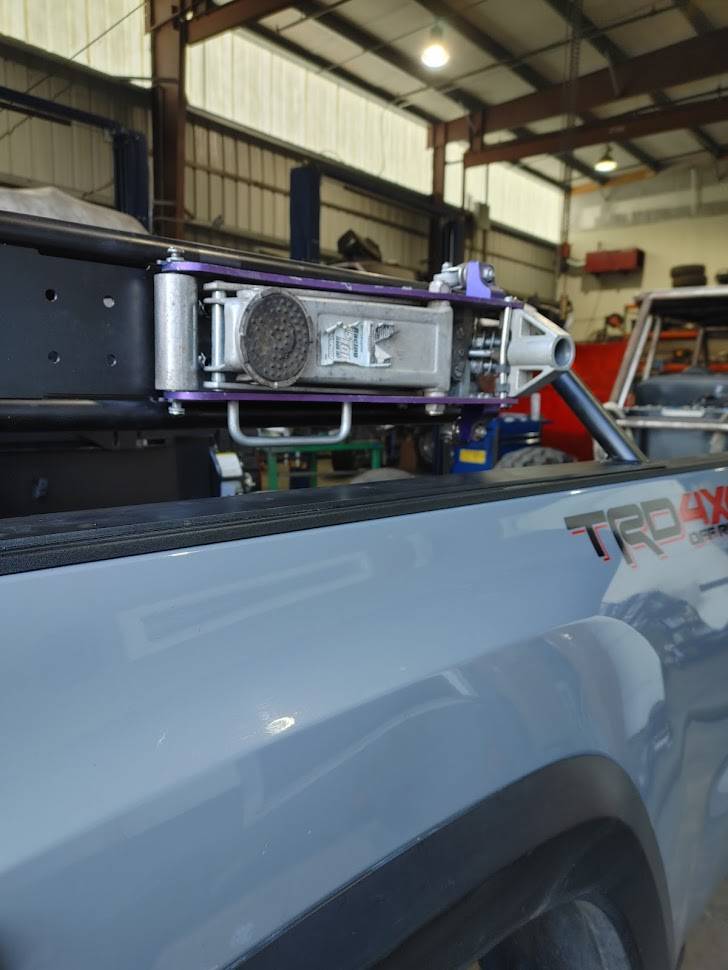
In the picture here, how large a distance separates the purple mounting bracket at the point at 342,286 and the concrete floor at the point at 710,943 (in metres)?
1.49

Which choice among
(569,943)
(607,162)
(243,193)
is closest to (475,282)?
(569,943)

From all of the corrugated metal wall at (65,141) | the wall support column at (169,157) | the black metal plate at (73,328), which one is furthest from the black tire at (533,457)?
the wall support column at (169,157)

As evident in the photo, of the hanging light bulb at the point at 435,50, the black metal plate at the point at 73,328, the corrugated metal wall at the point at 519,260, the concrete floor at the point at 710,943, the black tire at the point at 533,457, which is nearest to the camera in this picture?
the black metal plate at the point at 73,328

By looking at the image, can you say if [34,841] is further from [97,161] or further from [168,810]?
[97,161]

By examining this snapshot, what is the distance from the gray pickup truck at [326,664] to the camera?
55 centimetres

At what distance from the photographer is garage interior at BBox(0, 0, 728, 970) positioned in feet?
23.3

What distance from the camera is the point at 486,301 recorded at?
51.3 inches

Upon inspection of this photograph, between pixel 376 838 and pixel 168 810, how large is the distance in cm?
21

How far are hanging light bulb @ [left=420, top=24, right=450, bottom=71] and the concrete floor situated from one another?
37.5 feet

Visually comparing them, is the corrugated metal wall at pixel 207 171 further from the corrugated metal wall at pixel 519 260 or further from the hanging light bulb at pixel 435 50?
the hanging light bulb at pixel 435 50

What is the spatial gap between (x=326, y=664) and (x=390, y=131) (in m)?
15.2

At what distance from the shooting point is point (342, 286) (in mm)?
1090

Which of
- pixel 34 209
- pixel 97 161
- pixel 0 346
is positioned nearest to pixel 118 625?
pixel 0 346

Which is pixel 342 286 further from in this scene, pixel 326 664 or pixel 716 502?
pixel 716 502
